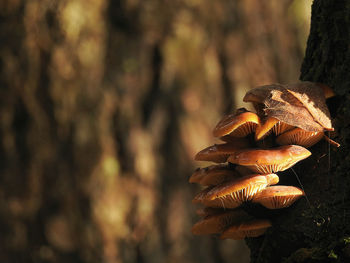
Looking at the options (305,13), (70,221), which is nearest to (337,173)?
(70,221)

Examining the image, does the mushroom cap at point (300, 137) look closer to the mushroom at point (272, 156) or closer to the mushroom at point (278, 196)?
the mushroom at point (272, 156)

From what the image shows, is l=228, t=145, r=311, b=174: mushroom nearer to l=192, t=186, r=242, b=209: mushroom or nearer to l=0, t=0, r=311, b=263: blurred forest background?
l=192, t=186, r=242, b=209: mushroom

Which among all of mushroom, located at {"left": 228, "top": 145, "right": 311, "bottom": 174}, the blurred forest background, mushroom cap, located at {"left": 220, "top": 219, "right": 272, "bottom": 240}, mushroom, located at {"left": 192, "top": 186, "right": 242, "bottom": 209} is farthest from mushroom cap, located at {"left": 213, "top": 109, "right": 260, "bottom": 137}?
the blurred forest background

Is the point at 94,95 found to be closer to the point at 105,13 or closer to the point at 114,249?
the point at 105,13

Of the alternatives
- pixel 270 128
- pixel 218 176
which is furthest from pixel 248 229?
pixel 270 128

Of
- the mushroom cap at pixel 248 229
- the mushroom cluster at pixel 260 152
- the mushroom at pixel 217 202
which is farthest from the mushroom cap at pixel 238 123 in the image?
the mushroom cap at pixel 248 229

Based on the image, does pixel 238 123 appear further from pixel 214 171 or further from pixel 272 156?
pixel 214 171

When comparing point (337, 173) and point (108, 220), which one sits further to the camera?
point (108, 220)
